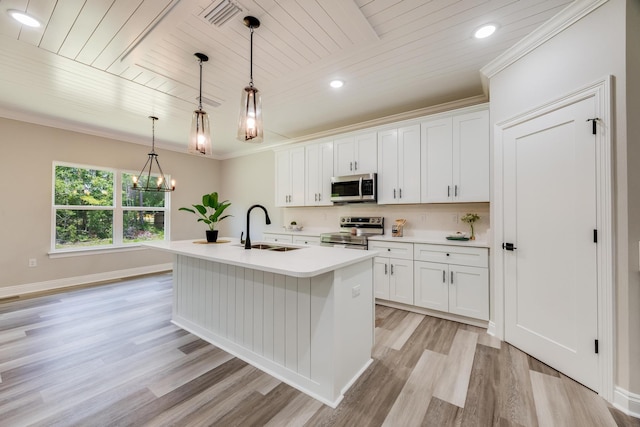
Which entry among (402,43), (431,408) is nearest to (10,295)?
(431,408)

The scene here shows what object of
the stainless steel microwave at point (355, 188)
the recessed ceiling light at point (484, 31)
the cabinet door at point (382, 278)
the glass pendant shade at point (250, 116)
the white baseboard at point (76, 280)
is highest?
the recessed ceiling light at point (484, 31)

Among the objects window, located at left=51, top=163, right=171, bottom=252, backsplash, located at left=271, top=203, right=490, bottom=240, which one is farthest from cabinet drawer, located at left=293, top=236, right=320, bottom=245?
window, located at left=51, top=163, right=171, bottom=252

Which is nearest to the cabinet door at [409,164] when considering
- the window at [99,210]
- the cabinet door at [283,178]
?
the cabinet door at [283,178]

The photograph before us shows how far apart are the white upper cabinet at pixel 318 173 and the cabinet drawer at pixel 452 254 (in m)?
1.69

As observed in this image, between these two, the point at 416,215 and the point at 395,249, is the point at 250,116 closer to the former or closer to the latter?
the point at 395,249

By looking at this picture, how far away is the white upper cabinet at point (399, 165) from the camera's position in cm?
348

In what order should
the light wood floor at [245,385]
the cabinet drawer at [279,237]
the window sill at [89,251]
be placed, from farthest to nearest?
the cabinet drawer at [279,237], the window sill at [89,251], the light wood floor at [245,385]

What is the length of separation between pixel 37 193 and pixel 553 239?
6.56 m

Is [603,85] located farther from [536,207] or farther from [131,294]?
[131,294]

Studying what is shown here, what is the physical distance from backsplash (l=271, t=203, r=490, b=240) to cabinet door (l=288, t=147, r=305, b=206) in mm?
368

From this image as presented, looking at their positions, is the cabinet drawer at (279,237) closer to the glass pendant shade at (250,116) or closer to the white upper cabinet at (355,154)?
the white upper cabinet at (355,154)

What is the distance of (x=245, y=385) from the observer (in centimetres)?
192

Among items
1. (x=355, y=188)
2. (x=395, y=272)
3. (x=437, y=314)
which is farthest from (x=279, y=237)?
(x=437, y=314)

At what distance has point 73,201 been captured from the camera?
4.49 meters
